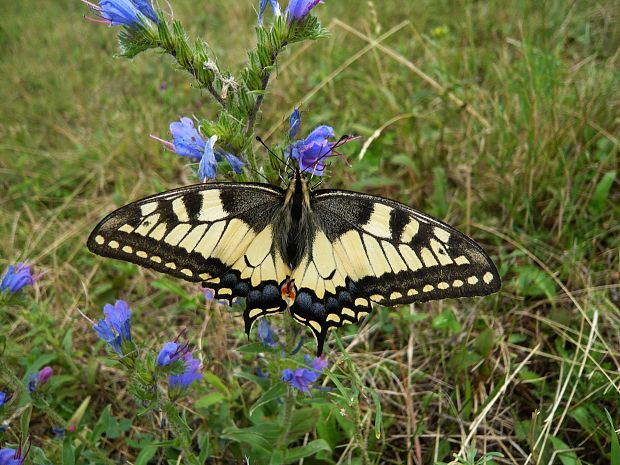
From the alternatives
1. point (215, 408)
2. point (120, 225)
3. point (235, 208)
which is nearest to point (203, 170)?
point (235, 208)

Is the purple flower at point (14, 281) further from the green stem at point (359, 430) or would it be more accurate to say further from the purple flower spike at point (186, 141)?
the green stem at point (359, 430)

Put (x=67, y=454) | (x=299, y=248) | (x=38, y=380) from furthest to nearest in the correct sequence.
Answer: (x=38, y=380)
(x=67, y=454)
(x=299, y=248)

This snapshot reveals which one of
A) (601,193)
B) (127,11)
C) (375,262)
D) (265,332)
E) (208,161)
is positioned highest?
(601,193)

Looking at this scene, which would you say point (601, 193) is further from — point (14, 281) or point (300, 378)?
point (14, 281)

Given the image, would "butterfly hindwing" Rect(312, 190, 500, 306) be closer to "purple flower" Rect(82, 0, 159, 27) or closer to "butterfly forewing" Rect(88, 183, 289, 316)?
"butterfly forewing" Rect(88, 183, 289, 316)

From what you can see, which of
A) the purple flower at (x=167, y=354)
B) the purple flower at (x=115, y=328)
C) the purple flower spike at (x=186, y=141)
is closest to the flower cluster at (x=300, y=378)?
the purple flower at (x=167, y=354)

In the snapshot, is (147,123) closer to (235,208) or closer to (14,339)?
(14,339)

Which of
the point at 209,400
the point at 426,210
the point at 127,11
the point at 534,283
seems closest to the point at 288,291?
the point at 209,400
